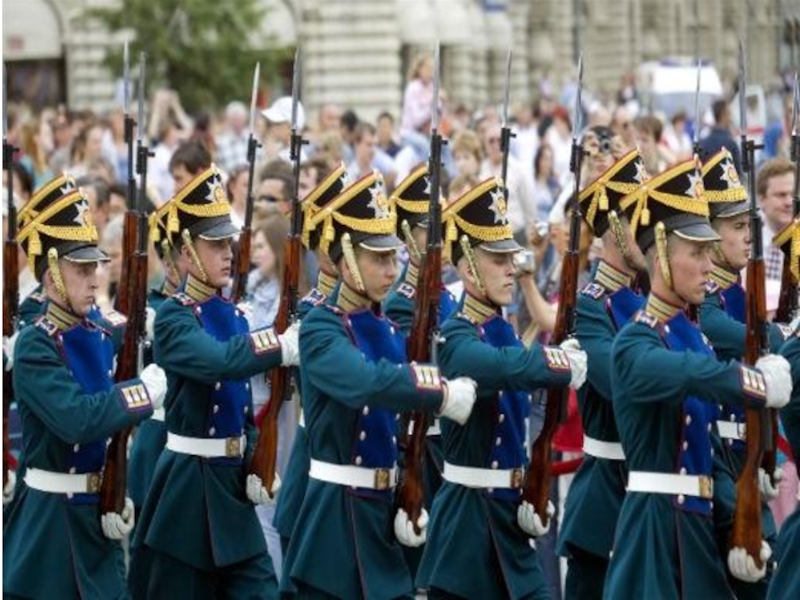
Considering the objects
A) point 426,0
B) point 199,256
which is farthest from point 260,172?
point 426,0

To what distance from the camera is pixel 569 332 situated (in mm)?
9789

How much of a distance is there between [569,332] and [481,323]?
0.38 m

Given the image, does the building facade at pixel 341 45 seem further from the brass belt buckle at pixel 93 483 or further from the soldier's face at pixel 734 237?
the brass belt buckle at pixel 93 483

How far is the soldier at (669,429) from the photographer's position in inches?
338

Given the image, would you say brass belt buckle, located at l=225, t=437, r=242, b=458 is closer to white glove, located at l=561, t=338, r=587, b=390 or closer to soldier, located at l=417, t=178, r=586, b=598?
soldier, located at l=417, t=178, r=586, b=598

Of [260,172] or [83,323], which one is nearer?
[83,323]

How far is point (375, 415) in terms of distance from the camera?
9.37m

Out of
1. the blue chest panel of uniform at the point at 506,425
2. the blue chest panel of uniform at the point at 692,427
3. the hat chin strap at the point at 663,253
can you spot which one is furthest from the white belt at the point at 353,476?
the hat chin strap at the point at 663,253

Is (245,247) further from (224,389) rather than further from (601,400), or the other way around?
(601,400)

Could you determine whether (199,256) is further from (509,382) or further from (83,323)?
(509,382)

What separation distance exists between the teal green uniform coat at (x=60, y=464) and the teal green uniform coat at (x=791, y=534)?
2.07 m

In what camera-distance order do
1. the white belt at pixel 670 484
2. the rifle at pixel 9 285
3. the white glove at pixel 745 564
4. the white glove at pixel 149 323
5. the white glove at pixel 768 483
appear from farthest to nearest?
the rifle at pixel 9 285
the white glove at pixel 149 323
the white glove at pixel 768 483
the white belt at pixel 670 484
the white glove at pixel 745 564

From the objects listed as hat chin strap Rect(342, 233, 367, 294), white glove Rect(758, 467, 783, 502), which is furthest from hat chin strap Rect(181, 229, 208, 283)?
white glove Rect(758, 467, 783, 502)

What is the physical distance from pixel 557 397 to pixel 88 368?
158 cm
